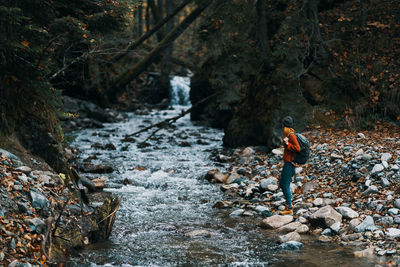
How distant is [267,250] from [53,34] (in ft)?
18.6

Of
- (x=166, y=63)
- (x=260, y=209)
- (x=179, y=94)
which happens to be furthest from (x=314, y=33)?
(x=179, y=94)

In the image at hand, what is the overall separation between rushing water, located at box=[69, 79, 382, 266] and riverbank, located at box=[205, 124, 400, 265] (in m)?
0.38

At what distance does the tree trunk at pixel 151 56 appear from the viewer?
54.6ft

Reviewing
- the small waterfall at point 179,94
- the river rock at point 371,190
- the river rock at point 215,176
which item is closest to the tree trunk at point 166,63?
the small waterfall at point 179,94

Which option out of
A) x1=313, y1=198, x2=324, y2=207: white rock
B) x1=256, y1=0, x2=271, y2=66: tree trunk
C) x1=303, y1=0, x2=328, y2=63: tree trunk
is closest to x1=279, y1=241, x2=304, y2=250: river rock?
x1=313, y1=198, x2=324, y2=207: white rock

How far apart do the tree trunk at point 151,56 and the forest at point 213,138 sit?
0.14 m

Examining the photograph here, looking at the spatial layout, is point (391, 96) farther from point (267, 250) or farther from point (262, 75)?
point (267, 250)

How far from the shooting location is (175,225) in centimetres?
693

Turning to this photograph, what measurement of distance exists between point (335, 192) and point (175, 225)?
3.50 meters

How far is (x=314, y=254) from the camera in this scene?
544 centimetres

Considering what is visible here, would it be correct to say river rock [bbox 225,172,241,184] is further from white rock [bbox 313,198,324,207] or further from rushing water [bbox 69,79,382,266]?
white rock [bbox 313,198,324,207]

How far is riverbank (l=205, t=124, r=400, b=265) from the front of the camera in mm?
5996

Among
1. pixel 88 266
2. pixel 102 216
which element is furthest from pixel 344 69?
pixel 88 266

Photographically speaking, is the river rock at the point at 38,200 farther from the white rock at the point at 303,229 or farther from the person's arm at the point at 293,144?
the person's arm at the point at 293,144
